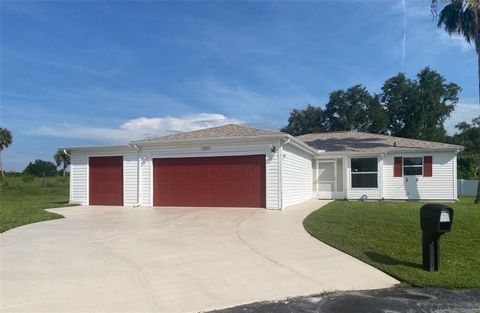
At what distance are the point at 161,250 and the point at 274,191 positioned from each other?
812 centimetres

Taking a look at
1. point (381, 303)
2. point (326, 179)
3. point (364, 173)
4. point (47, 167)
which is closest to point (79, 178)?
point (326, 179)

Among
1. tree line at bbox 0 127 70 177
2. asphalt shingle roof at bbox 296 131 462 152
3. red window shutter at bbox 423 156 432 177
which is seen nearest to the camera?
red window shutter at bbox 423 156 432 177

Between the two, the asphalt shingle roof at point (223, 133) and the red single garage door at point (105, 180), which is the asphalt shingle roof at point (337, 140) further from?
the red single garage door at point (105, 180)

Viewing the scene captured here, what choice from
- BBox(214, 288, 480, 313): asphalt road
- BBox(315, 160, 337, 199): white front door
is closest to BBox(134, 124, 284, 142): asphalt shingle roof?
BBox(315, 160, 337, 199): white front door

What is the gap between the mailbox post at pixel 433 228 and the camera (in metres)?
6.58

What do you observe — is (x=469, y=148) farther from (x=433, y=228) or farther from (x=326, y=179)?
(x=433, y=228)

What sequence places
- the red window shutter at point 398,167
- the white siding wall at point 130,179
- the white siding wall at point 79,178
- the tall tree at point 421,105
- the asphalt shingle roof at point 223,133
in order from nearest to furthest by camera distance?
the asphalt shingle roof at point 223,133
the white siding wall at point 130,179
the white siding wall at point 79,178
the red window shutter at point 398,167
the tall tree at point 421,105

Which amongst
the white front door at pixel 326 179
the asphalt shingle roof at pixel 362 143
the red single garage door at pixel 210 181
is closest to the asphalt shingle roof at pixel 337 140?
the asphalt shingle roof at pixel 362 143

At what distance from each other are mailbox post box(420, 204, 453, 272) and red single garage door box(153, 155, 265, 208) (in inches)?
369

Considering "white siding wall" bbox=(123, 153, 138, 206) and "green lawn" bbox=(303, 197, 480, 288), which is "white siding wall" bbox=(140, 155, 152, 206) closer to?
"white siding wall" bbox=(123, 153, 138, 206)

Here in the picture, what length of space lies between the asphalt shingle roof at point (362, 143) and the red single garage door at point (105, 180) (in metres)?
11.5

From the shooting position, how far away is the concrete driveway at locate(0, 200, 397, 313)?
17.2 feet

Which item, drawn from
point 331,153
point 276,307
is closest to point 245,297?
point 276,307

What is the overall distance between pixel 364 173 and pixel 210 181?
959cm
